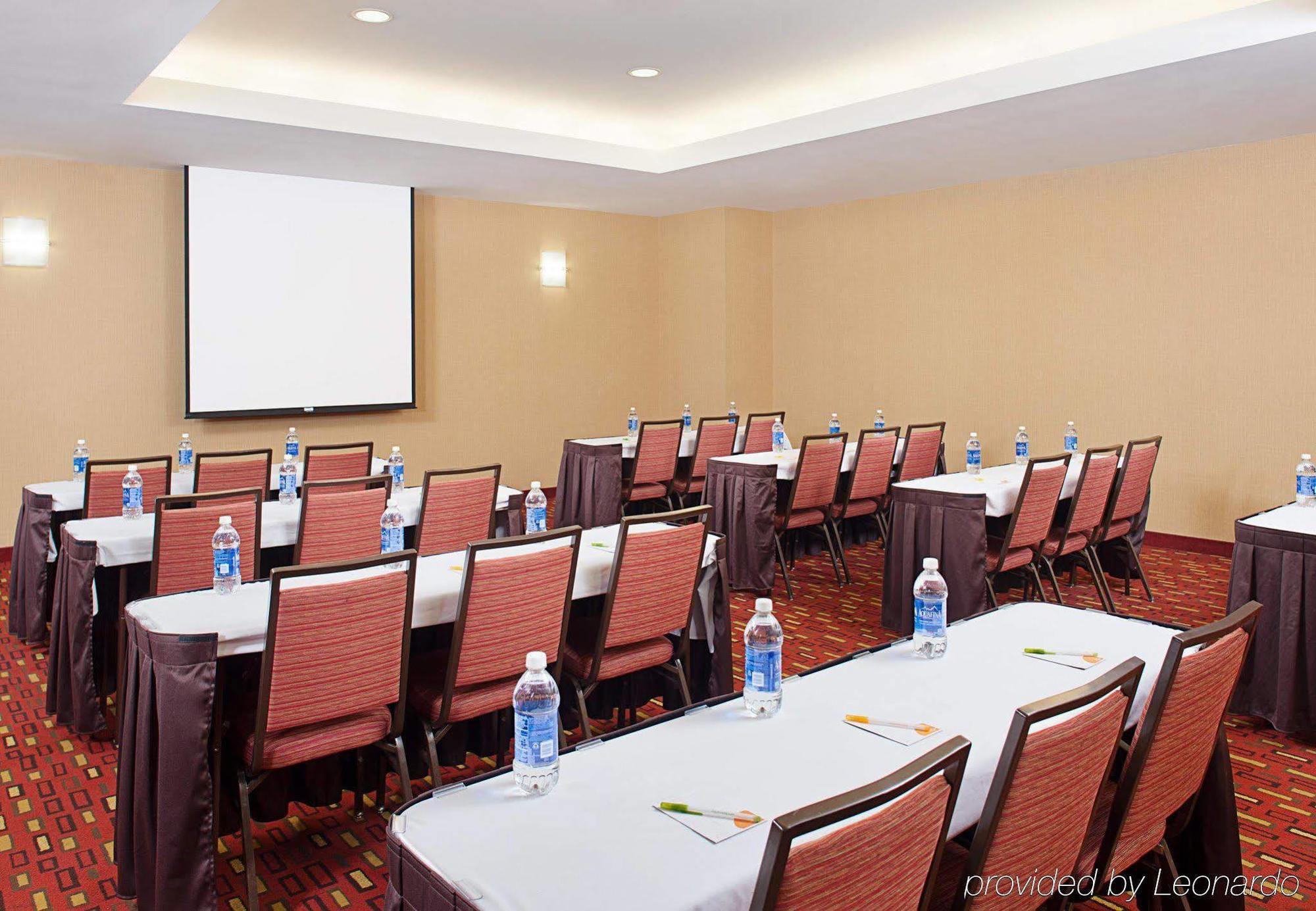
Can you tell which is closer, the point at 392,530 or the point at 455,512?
the point at 392,530

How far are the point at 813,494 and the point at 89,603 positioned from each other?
420 centimetres

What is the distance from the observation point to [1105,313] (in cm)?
818

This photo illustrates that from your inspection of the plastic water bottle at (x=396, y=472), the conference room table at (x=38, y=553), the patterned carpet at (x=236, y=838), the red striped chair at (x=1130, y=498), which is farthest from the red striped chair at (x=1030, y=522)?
the conference room table at (x=38, y=553)

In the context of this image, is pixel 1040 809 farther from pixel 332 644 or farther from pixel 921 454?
pixel 921 454

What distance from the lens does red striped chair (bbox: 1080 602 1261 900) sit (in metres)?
2.01

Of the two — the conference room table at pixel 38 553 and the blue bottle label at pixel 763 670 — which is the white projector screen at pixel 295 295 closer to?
the conference room table at pixel 38 553

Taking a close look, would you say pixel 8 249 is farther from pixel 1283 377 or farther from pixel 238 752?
pixel 1283 377

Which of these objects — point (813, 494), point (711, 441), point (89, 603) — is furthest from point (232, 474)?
point (711, 441)

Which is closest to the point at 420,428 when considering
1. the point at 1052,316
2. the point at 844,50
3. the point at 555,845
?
the point at 844,50

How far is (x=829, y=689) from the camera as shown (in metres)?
2.39

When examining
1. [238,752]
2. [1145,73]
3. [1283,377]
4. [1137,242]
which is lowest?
[238,752]

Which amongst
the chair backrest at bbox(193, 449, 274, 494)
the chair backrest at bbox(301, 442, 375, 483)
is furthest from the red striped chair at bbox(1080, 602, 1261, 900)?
the chair backrest at bbox(301, 442, 375, 483)

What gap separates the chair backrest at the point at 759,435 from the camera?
8.06m

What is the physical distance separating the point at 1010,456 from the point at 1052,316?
131 cm
